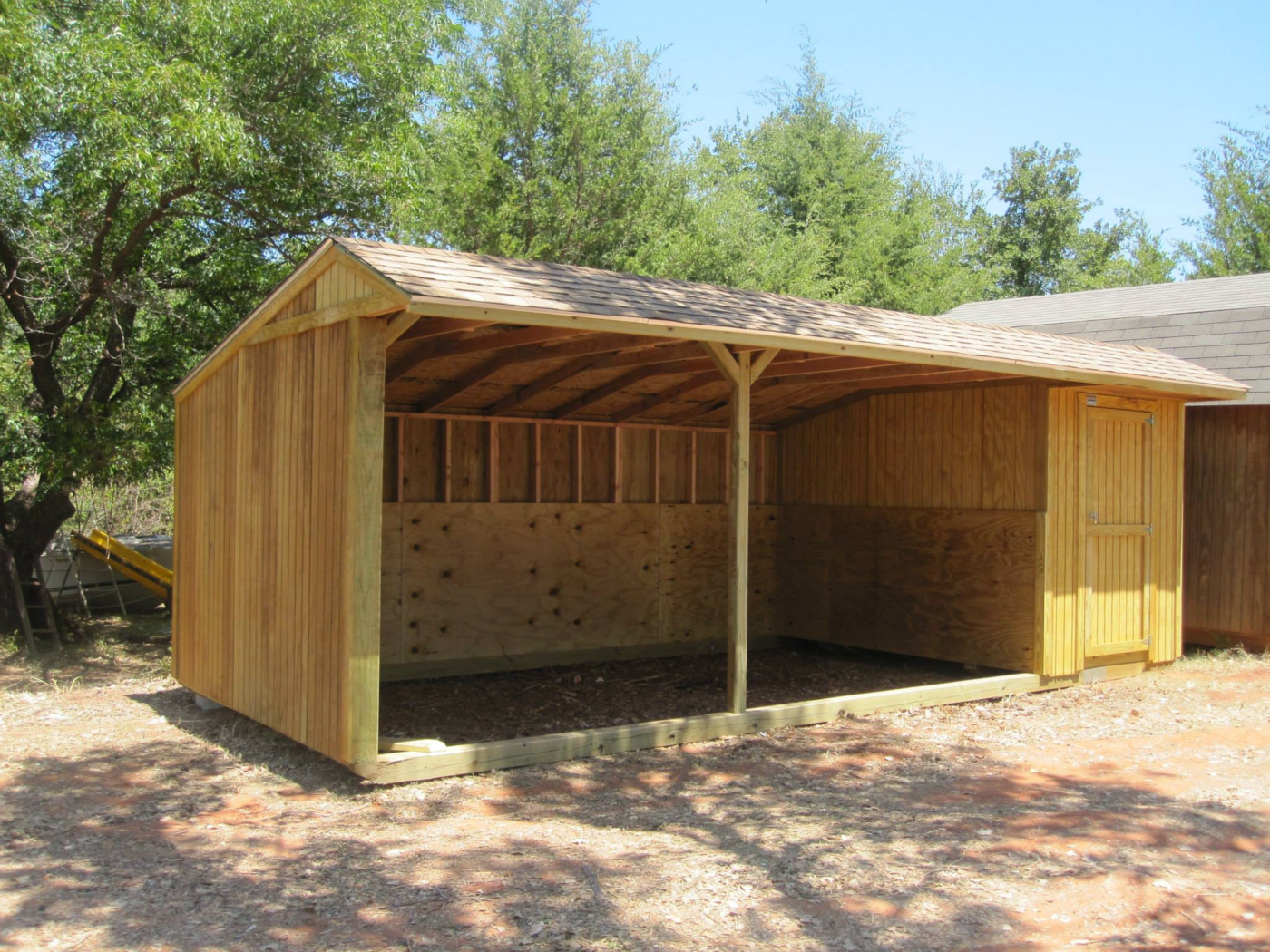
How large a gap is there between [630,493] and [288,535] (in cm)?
452

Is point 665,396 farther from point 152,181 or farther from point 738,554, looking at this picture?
point 152,181

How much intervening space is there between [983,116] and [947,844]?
82.1 ft

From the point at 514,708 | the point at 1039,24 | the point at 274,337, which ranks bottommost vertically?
the point at 514,708

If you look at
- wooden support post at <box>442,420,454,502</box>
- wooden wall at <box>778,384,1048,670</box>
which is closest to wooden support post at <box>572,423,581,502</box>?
wooden support post at <box>442,420,454,502</box>

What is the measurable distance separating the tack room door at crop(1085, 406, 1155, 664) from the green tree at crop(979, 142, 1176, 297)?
2336 cm

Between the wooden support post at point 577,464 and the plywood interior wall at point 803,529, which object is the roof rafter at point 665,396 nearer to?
the plywood interior wall at point 803,529

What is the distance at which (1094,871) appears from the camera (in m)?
4.41

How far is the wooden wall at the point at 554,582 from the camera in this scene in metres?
8.86

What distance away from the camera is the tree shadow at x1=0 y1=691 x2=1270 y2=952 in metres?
3.81

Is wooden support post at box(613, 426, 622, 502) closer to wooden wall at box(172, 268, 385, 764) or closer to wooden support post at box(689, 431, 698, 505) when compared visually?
wooden support post at box(689, 431, 698, 505)

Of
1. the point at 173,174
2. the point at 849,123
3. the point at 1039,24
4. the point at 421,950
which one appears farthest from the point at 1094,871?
the point at 849,123

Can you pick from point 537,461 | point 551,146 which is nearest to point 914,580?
point 537,461

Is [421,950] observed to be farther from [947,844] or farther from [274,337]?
[274,337]

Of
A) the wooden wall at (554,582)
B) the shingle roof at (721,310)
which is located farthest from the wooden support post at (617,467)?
the shingle roof at (721,310)
